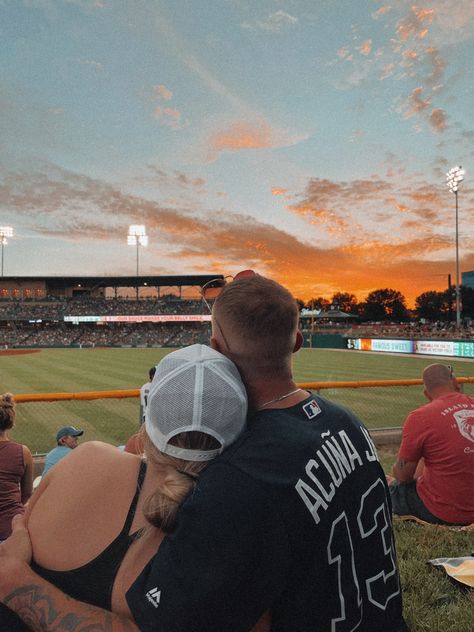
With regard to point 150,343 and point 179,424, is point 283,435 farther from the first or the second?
point 150,343

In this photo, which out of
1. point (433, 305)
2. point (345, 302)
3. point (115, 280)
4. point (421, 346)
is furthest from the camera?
point (345, 302)

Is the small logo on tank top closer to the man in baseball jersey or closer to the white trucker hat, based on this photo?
the man in baseball jersey

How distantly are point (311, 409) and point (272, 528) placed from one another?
0.42 meters

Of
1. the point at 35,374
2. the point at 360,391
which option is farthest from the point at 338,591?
the point at 35,374

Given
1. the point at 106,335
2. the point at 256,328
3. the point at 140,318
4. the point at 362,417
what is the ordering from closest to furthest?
the point at 256,328
the point at 362,417
the point at 106,335
the point at 140,318

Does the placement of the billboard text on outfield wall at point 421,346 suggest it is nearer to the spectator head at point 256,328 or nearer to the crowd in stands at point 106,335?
the crowd in stands at point 106,335

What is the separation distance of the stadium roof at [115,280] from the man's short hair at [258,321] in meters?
65.9

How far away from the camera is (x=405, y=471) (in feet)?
13.9

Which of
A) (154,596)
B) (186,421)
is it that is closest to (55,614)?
(154,596)

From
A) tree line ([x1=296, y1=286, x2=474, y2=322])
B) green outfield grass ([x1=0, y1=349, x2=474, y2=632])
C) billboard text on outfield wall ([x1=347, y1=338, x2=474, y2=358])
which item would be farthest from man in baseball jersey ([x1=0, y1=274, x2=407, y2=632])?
tree line ([x1=296, y1=286, x2=474, y2=322])

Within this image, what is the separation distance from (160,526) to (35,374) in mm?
24169

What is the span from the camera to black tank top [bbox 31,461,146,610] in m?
1.30

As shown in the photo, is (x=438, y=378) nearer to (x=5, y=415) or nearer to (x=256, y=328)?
(x=256, y=328)

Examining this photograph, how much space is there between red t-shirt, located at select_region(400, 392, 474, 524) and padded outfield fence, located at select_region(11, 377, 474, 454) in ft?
12.6
